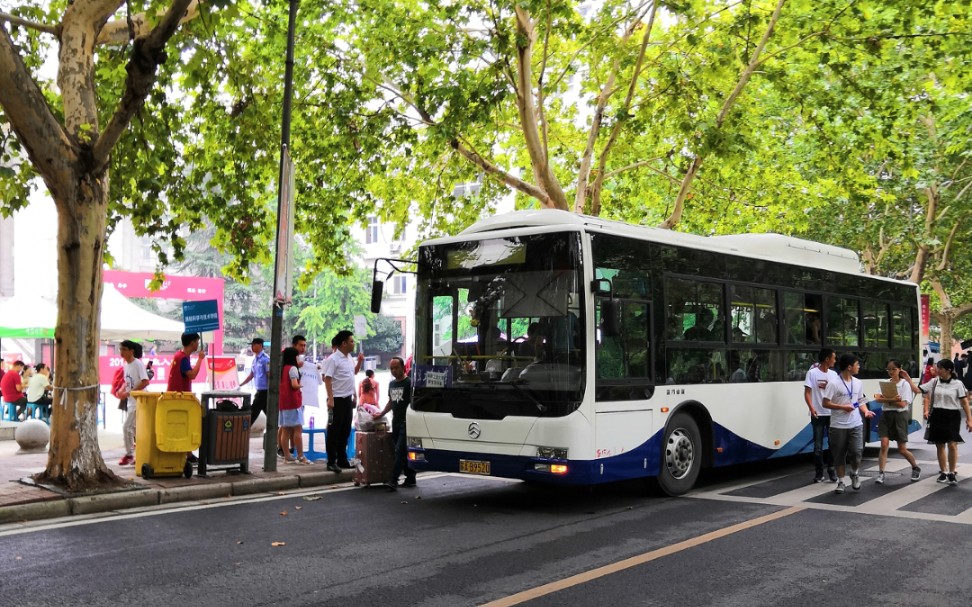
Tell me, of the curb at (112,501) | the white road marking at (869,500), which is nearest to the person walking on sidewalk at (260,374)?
the curb at (112,501)

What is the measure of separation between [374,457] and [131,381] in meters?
3.89

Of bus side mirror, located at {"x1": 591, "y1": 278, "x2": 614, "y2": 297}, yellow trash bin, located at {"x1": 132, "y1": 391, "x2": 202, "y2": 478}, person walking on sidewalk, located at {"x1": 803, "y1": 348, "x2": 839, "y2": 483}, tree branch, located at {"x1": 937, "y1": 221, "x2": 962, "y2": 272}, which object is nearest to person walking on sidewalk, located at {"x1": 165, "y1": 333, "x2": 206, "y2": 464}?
yellow trash bin, located at {"x1": 132, "y1": 391, "x2": 202, "y2": 478}

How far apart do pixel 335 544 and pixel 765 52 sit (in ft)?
43.7

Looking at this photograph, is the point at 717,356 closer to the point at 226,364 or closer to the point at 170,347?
the point at 226,364

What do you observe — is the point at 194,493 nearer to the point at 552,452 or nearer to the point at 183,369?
the point at 183,369

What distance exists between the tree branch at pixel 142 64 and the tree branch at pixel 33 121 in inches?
18.0

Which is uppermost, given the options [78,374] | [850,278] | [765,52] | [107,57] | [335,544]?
[765,52]

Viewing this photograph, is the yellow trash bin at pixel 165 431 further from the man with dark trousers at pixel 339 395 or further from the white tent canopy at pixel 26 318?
the white tent canopy at pixel 26 318

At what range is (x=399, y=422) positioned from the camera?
11.4 meters

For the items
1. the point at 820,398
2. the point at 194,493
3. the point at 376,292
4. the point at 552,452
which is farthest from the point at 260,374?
the point at 820,398

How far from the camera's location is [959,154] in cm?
2681

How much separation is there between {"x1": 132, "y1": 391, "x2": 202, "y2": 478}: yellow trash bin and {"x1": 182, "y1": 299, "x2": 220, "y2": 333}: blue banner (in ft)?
10.0

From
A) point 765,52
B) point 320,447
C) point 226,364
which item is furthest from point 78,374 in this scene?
point 226,364

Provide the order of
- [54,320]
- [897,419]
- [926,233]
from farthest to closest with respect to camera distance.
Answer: [926,233] → [54,320] → [897,419]
